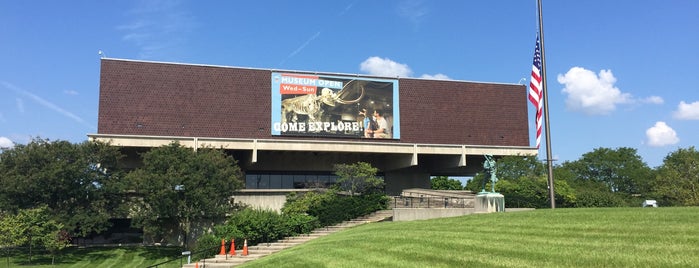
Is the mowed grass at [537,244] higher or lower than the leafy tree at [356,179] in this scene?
lower

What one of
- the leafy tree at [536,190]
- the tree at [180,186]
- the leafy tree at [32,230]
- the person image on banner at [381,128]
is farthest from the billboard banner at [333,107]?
the leafy tree at [32,230]

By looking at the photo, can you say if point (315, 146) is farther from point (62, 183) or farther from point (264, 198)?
point (62, 183)

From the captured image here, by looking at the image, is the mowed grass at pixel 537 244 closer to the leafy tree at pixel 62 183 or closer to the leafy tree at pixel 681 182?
the leafy tree at pixel 62 183

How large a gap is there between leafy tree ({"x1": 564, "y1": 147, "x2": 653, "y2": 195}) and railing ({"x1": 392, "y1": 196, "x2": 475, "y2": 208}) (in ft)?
133

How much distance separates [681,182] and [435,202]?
107ft

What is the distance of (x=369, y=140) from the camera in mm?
49031

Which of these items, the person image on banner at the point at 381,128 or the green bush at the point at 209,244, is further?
the person image on banner at the point at 381,128

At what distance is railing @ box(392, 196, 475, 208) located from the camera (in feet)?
86.0

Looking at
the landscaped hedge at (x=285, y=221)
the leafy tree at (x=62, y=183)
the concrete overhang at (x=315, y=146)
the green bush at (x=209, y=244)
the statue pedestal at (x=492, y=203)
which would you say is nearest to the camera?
the statue pedestal at (x=492, y=203)

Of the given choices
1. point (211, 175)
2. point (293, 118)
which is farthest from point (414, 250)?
point (293, 118)

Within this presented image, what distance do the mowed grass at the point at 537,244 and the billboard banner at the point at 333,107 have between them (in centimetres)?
3042

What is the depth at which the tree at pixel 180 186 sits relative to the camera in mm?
32906

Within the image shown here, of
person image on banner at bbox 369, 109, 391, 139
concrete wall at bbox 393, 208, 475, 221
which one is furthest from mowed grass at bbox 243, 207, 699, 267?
person image on banner at bbox 369, 109, 391, 139

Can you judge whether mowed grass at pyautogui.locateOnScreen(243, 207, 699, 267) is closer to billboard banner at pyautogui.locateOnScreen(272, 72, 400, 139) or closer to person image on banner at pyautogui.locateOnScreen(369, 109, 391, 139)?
billboard banner at pyautogui.locateOnScreen(272, 72, 400, 139)
